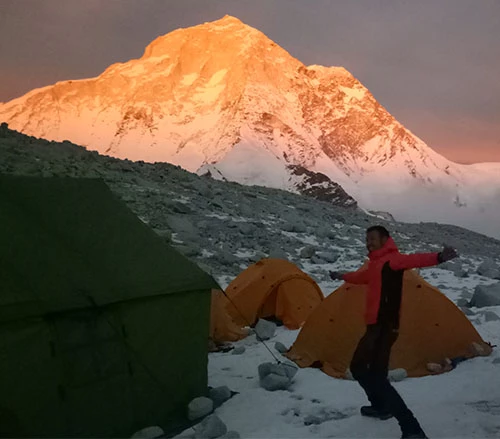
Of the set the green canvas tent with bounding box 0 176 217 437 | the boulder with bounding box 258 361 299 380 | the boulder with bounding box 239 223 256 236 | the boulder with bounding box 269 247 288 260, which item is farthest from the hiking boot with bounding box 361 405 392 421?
the boulder with bounding box 239 223 256 236

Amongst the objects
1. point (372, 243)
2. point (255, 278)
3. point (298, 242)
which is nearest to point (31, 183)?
point (372, 243)

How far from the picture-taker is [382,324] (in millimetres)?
4676

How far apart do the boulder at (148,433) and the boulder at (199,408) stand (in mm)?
450

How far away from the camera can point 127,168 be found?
29016mm

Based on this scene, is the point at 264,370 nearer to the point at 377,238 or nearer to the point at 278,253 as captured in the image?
the point at 377,238

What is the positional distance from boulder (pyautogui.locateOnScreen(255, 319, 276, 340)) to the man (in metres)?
4.21

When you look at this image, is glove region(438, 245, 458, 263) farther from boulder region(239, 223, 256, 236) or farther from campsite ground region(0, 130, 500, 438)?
boulder region(239, 223, 256, 236)

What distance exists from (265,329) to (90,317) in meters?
4.67

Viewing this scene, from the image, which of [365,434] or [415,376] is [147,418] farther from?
[415,376]

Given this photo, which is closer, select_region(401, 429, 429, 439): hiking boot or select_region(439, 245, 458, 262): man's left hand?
select_region(439, 245, 458, 262): man's left hand

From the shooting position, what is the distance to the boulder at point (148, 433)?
4898 millimetres

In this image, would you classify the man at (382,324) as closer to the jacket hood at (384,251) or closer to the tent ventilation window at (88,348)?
the jacket hood at (384,251)

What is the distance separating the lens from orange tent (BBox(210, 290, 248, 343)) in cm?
870

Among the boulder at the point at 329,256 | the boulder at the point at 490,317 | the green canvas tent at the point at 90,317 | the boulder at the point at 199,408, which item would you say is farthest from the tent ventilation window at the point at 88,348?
the boulder at the point at 329,256
